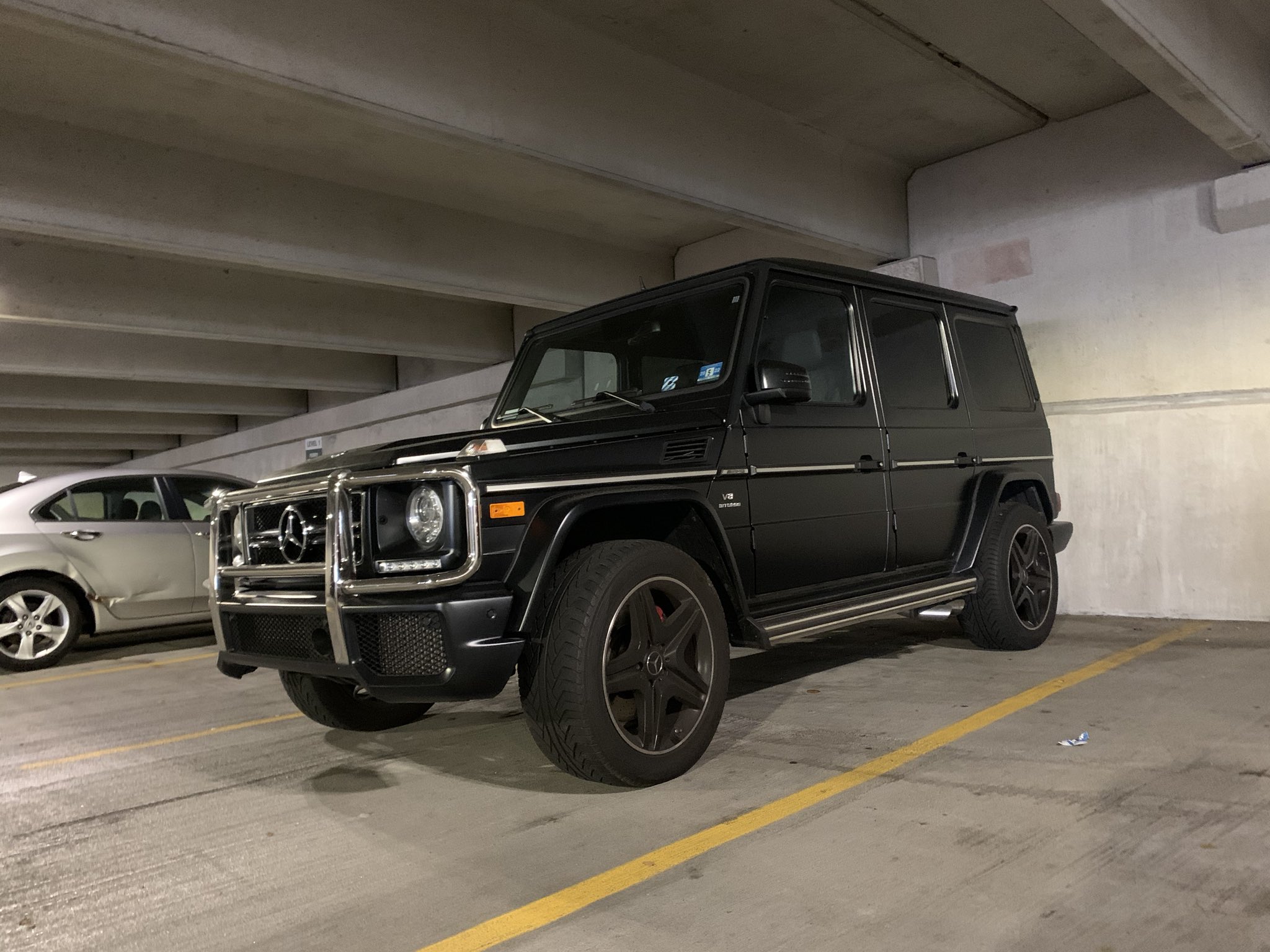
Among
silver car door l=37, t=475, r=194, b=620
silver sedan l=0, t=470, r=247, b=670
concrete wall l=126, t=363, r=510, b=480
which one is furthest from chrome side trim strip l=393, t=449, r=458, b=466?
concrete wall l=126, t=363, r=510, b=480

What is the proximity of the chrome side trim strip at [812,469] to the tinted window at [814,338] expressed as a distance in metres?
0.32

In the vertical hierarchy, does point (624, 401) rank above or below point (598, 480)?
above

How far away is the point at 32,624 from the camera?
7.27m

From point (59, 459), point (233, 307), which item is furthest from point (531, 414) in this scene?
point (59, 459)

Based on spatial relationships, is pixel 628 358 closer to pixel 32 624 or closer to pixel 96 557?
pixel 96 557

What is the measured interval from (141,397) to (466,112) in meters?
13.6

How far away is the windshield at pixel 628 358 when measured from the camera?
419cm

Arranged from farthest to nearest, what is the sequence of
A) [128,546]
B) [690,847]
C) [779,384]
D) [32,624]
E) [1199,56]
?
1. [128,546]
2. [32,624]
3. [1199,56]
4. [779,384]
5. [690,847]

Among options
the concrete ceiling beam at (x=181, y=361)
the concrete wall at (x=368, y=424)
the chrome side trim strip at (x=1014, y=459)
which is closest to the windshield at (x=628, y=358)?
the chrome side trim strip at (x=1014, y=459)

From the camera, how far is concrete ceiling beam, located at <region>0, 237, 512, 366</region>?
31.6ft

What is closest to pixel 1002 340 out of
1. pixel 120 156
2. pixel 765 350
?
pixel 765 350

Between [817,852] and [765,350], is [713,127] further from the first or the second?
[817,852]

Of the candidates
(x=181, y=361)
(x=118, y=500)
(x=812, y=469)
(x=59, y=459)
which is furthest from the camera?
(x=59, y=459)

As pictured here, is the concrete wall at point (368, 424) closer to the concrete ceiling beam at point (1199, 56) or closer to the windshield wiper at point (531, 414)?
the windshield wiper at point (531, 414)
